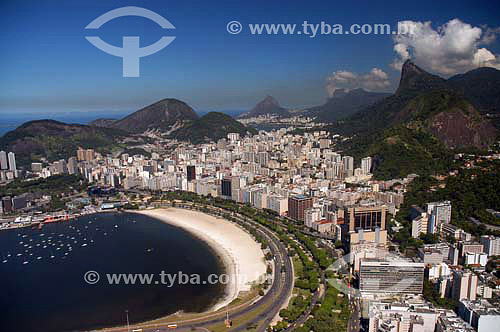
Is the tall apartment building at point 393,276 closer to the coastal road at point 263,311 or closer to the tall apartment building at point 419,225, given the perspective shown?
the coastal road at point 263,311

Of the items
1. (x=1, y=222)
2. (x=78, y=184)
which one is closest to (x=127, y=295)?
(x=1, y=222)

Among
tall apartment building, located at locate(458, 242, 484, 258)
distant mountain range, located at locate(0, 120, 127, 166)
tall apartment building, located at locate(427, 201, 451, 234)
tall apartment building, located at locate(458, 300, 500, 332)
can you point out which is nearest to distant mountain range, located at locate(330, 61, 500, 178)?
tall apartment building, located at locate(427, 201, 451, 234)

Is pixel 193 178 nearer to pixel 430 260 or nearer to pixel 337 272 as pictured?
pixel 337 272

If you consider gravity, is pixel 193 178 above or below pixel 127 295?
above

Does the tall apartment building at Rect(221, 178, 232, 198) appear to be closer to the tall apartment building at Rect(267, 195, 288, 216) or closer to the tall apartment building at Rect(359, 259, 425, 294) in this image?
the tall apartment building at Rect(267, 195, 288, 216)

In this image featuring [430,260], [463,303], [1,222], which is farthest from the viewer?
[1,222]

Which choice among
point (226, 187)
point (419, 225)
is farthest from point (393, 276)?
point (226, 187)

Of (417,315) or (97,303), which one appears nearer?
(417,315)
